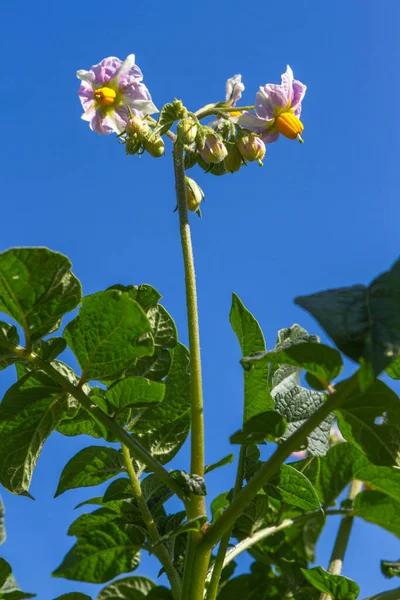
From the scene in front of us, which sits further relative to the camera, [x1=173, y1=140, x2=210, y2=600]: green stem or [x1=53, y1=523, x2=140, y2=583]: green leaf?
[x1=53, y1=523, x2=140, y2=583]: green leaf

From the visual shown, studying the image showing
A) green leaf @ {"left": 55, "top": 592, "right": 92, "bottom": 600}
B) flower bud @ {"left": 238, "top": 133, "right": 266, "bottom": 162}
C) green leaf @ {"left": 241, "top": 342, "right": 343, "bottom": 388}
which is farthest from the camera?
flower bud @ {"left": 238, "top": 133, "right": 266, "bottom": 162}

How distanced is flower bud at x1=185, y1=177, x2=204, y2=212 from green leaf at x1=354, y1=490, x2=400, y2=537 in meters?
0.90

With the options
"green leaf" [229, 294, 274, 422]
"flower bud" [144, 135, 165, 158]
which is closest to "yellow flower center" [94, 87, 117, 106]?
"flower bud" [144, 135, 165, 158]

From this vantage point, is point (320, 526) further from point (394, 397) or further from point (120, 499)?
point (394, 397)

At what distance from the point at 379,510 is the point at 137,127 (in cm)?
122

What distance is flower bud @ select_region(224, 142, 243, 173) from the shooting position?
2.01m

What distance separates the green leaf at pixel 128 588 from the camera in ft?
5.86

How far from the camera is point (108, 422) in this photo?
4.53 feet

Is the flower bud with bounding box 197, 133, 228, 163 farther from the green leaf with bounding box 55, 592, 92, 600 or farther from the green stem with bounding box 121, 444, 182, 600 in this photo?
the green leaf with bounding box 55, 592, 92, 600

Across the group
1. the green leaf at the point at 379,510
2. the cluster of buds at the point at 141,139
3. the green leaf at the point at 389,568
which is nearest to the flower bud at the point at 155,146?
the cluster of buds at the point at 141,139

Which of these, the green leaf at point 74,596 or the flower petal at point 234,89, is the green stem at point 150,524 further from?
the flower petal at point 234,89

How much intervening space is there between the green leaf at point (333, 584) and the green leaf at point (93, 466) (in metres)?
0.51

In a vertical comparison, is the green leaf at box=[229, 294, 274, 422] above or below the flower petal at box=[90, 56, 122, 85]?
below

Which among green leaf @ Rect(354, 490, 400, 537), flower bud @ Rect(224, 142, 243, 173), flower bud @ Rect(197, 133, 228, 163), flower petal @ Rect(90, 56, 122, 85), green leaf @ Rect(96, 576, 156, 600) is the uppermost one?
flower petal @ Rect(90, 56, 122, 85)
